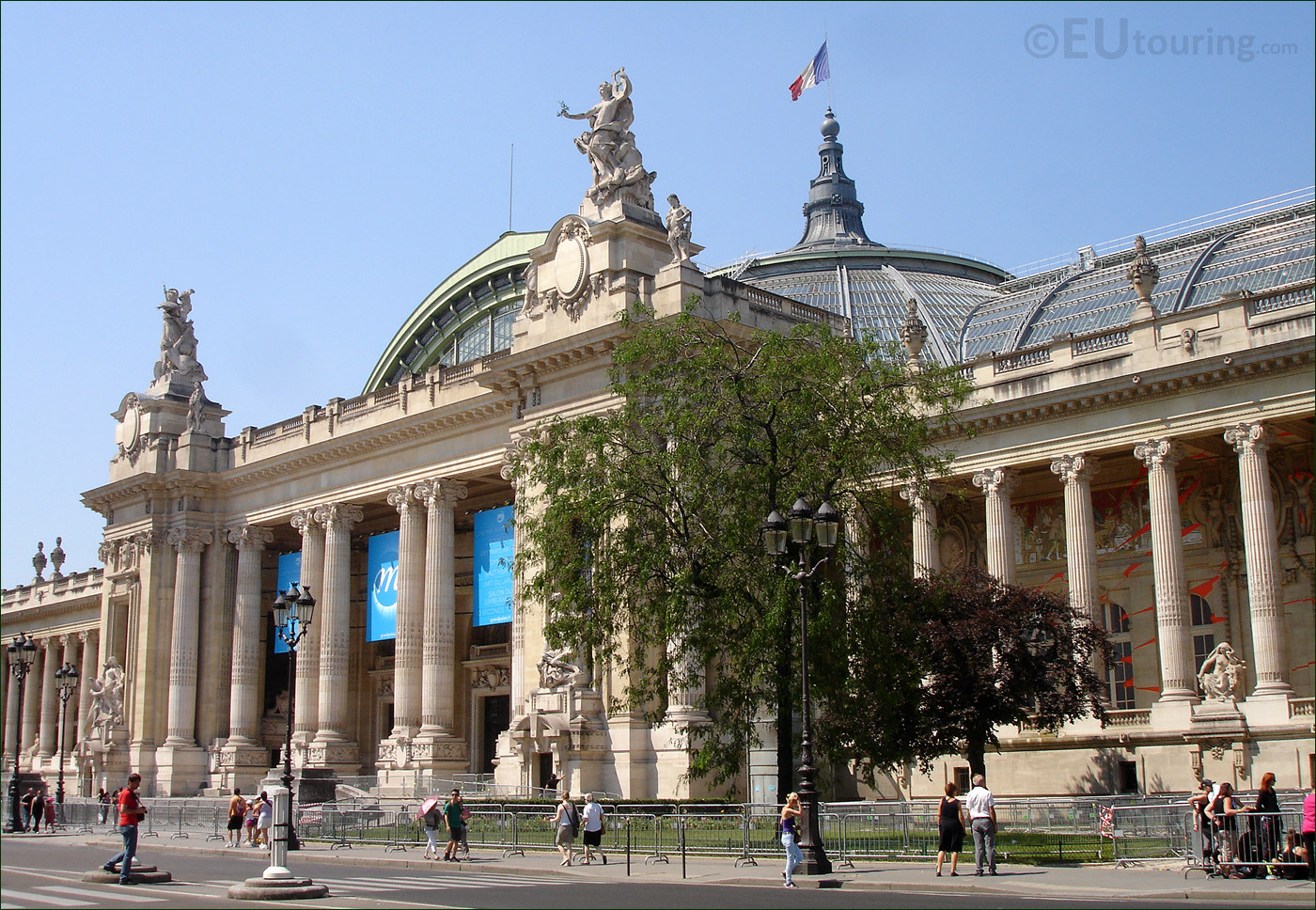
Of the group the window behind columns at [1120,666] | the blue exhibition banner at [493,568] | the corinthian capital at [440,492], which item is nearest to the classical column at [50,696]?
the corinthian capital at [440,492]

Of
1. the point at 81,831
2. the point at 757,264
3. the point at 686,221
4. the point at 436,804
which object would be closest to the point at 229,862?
the point at 436,804

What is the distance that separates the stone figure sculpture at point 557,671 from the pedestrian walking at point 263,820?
31.5 feet

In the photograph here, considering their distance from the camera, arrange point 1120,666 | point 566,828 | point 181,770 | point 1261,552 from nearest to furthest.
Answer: point 566,828, point 1261,552, point 1120,666, point 181,770

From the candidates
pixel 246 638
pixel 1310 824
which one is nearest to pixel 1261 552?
pixel 1310 824

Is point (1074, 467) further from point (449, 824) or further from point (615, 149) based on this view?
point (449, 824)

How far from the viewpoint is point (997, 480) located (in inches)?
1810

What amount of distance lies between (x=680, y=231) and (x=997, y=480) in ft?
43.9

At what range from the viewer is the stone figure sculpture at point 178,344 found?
6844cm

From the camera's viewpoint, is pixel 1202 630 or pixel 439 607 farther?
pixel 439 607

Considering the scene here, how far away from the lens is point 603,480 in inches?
1223

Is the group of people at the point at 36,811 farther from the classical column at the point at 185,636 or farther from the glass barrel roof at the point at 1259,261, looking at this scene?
the glass barrel roof at the point at 1259,261

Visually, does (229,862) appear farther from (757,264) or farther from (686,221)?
(757,264)

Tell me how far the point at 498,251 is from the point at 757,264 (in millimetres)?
14297

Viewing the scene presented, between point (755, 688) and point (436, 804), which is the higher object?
point (755, 688)
